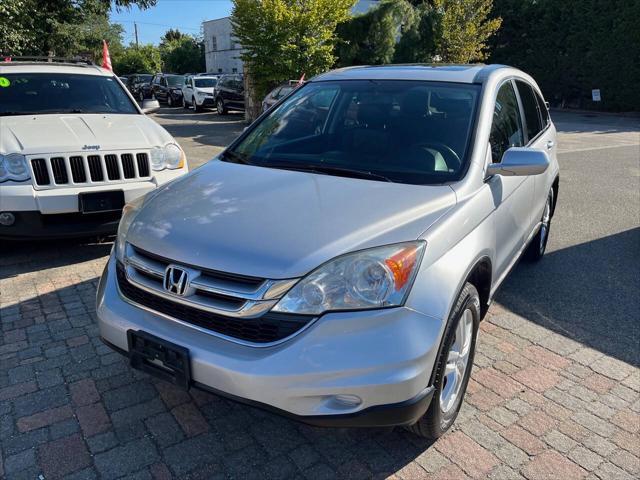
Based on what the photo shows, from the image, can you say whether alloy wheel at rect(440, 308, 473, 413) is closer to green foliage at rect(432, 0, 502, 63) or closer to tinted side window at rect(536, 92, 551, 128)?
tinted side window at rect(536, 92, 551, 128)

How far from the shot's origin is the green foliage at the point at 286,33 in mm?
15742

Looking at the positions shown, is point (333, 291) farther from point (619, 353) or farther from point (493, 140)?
point (619, 353)

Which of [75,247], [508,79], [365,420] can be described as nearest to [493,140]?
[508,79]

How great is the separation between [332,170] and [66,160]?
9.02ft

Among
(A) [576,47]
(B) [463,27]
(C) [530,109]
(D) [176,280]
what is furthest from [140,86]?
(D) [176,280]

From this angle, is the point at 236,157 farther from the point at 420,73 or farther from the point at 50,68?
the point at 50,68

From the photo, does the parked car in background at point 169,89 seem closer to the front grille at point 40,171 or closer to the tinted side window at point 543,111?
the front grille at point 40,171

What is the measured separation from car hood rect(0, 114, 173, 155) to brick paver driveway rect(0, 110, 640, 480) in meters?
1.16

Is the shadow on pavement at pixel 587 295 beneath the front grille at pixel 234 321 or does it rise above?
beneath

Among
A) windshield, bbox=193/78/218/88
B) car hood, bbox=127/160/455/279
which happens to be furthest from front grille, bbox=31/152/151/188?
windshield, bbox=193/78/218/88

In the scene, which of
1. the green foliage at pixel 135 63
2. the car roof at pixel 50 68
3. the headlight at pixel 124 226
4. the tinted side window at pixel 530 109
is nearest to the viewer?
the headlight at pixel 124 226

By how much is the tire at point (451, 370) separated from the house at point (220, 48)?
40.8 meters

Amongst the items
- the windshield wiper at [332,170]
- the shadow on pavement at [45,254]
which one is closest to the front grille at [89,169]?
the shadow on pavement at [45,254]

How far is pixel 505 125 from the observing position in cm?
350
